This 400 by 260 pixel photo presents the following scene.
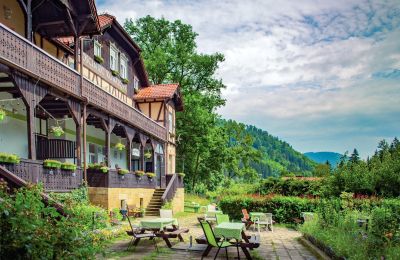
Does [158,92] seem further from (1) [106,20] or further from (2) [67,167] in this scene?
(2) [67,167]

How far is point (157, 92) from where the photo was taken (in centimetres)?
2902

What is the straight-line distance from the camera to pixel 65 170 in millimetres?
13805

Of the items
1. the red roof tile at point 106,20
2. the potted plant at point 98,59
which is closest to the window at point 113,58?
the red roof tile at point 106,20

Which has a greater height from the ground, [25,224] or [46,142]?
[46,142]

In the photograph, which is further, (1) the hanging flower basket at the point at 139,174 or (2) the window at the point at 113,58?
(2) the window at the point at 113,58

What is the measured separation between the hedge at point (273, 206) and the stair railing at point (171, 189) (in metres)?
4.81

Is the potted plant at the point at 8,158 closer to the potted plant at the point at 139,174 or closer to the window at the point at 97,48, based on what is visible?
the potted plant at the point at 139,174

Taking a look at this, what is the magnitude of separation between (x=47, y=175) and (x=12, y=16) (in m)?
6.13

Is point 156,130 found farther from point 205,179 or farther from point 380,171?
point 205,179

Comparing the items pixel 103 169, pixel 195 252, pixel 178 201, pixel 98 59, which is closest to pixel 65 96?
pixel 103 169

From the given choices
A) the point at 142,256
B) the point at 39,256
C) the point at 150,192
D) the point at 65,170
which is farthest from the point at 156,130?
the point at 39,256

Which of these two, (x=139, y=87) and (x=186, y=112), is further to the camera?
(x=186, y=112)

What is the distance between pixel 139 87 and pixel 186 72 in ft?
31.3

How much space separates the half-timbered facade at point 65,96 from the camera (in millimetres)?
11930
